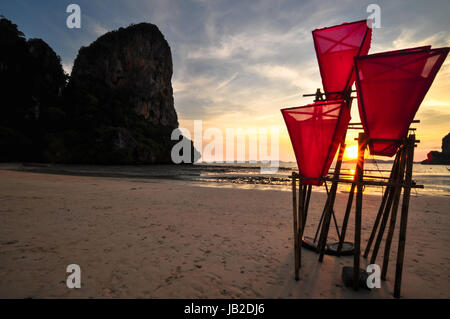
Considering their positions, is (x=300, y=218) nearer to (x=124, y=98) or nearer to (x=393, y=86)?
(x=393, y=86)

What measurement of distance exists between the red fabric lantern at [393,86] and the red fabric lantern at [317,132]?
0.50 meters

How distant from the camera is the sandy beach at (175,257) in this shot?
9.32 ft

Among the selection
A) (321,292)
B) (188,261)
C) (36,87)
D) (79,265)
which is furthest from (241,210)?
(36,87)

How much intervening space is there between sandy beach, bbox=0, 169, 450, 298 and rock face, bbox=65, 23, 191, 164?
1824 inches

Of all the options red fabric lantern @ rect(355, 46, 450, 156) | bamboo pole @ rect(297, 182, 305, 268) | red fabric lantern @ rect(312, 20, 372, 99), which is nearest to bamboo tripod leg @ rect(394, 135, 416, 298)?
red fabric lantern @ rect(355, 46, 450, 156)

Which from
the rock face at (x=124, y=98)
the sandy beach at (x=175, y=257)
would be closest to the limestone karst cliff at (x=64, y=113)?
the rock face at (x=124, y=98)

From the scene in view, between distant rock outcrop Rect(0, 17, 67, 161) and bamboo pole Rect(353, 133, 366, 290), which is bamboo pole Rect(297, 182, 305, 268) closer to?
bamboo pole Rect(353, 133, 366, 290)

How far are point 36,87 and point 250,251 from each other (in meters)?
60.1

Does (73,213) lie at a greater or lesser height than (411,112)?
lesser

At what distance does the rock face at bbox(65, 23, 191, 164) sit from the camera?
155ft

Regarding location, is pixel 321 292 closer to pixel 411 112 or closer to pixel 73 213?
pixel 411 112

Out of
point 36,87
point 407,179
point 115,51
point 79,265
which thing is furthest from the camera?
point 115,51

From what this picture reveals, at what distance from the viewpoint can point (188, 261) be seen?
367cm

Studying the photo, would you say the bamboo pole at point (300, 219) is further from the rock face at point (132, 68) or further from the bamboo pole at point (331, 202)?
the rock face at point (132, 68)
